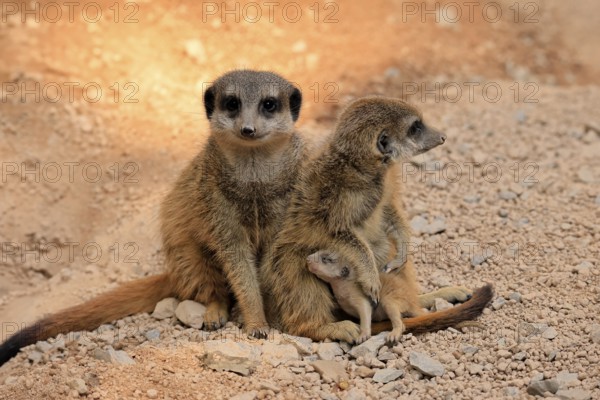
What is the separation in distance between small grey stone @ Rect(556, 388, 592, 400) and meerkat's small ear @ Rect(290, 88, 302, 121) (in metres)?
1.42

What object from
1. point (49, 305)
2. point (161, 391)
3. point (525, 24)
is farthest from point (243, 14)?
point (161, 391)

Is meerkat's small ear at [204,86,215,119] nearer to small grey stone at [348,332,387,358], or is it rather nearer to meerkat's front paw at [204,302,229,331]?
meerkat's front paw at [204,302,229,331]

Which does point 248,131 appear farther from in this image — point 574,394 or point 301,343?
point 574,394

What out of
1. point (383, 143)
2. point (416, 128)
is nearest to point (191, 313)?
point (383, 143)

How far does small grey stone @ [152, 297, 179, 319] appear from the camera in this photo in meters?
3.39

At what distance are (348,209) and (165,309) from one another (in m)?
0.93

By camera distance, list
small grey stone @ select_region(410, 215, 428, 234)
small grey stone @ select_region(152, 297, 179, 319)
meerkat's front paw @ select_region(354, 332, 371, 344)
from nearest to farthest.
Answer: meerkat's front paw @ select_region(354, 332, 371, 344), small grey stone @ select_region(152, 297, 179, 319), small grey stone @ select_region(410, 215, 428, 234)

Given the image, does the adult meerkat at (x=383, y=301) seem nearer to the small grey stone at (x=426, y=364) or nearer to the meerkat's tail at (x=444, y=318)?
the meerkat's tail at (x=444, y=318)

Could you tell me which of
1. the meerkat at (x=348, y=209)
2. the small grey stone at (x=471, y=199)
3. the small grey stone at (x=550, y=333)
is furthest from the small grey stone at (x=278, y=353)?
the small grey stone at (x=471, y=199)

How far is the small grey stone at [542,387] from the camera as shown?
2.58 m

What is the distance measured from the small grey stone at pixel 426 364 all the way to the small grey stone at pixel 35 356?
4.74 ft

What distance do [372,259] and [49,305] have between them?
159cm

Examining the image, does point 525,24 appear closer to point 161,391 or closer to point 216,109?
point 216,109

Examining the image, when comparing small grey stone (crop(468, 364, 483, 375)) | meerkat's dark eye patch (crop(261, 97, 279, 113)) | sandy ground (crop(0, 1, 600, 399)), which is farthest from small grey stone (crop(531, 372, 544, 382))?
meerkat's dark eye patch (crop(261, 97, 279, 113))
